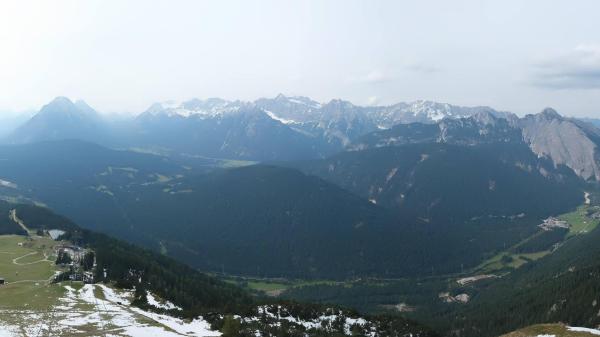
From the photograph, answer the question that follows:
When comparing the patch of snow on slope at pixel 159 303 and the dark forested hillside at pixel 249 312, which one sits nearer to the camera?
the dark forested hillside at pixel 249 312

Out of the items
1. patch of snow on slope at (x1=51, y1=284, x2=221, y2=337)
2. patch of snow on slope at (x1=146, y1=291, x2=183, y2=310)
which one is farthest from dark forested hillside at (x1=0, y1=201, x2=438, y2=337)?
patch of snow on slope at (x1=51, y1=284, x2=221, y2=337)

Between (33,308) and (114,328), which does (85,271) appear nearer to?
(33,308)

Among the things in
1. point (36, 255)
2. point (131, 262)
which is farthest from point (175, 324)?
point (36, 255)

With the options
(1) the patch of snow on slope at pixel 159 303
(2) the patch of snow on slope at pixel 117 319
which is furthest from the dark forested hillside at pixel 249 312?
(2) the patch of snow on slope at pixel 117 319

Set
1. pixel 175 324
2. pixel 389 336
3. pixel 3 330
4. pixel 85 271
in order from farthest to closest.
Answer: pixel 85 271
pixel 389 336
pixel 175 324
pixel 3 330

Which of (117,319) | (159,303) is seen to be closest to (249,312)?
(159,303)

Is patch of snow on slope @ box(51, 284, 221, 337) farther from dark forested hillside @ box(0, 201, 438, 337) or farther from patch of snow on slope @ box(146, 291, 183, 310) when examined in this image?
patch of snow on slope @ box(146, 291, 183, 310)

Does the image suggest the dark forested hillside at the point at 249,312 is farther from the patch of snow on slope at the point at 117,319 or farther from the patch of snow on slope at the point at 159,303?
the patch of snow on slope at the point at 117,319

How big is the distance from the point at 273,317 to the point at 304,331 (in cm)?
1434

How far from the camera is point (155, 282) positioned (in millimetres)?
178500

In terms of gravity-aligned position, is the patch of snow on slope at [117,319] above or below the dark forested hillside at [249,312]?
above

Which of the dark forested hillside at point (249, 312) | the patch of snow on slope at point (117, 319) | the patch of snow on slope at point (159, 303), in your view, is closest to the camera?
the patch of snow on slope at point (117, 319)

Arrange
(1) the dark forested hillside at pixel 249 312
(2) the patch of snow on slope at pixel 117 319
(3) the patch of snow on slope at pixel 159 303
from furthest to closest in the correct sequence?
1. (3) the patch of snow on slope at pixel 159 303
2. (1) the dark forested hillside at pixel 249 312
3. (2) the patch of snow on slope at pixel 117 319

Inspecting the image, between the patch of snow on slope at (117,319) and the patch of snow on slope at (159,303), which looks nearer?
the patch of snow on slope at (117,319)
